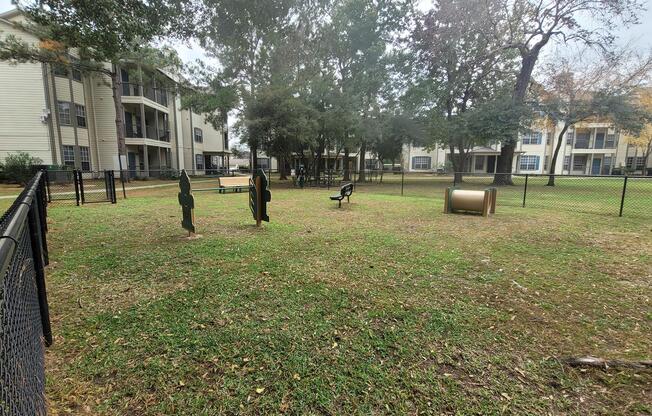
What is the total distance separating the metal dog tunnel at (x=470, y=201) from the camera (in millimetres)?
8805

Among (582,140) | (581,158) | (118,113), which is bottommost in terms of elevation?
(581,158)

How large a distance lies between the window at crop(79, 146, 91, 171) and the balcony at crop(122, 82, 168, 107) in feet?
15.8

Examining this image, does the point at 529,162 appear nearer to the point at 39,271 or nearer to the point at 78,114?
the point at 78,114

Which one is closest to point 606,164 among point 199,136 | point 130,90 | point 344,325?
point 199,136

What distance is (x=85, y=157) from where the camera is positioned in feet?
75.0

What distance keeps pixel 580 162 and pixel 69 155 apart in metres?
57.1

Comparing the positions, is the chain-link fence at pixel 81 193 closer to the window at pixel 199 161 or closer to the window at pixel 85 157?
the window at pixel 85 157

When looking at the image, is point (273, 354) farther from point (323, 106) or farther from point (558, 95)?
point (558, 95)

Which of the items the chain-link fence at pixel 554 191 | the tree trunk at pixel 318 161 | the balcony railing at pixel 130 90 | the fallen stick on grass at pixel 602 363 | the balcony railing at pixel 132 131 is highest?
the balcony railing at pixel 130 90

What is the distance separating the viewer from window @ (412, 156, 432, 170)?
1976 inches

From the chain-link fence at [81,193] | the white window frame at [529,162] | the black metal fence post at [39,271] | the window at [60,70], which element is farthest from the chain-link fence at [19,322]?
the white window frame at [529,162]

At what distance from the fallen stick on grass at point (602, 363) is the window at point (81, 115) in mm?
28141

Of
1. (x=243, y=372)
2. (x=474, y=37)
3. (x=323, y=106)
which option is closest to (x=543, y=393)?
(x=243, y=372)

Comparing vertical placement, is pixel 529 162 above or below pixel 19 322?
above
